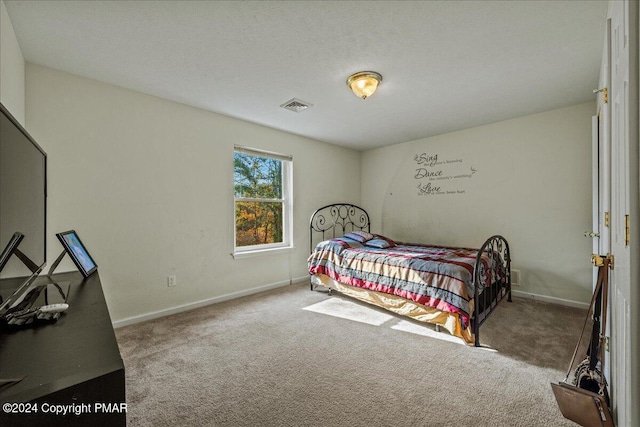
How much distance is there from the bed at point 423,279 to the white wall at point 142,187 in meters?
1.11

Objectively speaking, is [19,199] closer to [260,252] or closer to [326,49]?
[326,49]

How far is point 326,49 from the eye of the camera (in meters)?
2.04

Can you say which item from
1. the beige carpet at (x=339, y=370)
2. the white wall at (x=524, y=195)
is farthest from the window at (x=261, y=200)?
the white wall at (x=524, y=195)

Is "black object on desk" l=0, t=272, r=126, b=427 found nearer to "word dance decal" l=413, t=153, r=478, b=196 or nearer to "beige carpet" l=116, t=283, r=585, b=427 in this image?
"beige carpet" l=116, t=283, r=585, b=427

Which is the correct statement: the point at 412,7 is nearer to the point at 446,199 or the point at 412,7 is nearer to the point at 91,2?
the point at 91,2

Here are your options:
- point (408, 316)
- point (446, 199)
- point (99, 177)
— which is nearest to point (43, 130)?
point (99, 177)

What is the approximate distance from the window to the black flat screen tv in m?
2.32

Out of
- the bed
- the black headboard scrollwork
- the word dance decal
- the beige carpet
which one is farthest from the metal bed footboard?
the black headboard scrollwork

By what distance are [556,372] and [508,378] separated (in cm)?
37

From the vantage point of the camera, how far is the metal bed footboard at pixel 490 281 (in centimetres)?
232

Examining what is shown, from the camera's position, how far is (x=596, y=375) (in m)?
1.44

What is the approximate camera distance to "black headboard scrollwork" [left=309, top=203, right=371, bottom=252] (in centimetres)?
456

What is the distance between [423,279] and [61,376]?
2.53 meters

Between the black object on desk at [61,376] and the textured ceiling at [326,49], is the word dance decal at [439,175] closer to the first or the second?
the textured ceiling at [326,49]
